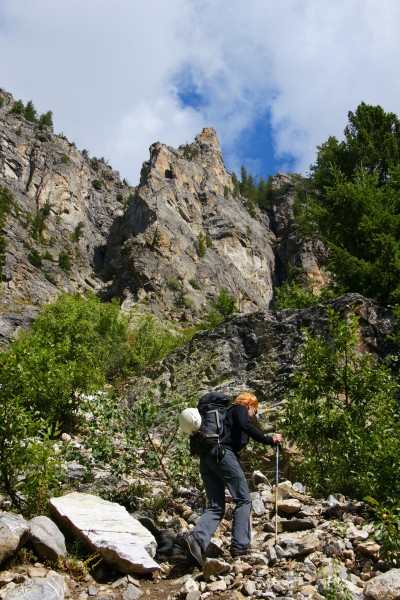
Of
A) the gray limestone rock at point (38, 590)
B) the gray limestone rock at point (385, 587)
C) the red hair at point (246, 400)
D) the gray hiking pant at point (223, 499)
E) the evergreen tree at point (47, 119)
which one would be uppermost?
the evergreen tree at point (47, 119)

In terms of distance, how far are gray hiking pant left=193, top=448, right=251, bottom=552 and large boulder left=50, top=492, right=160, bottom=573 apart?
22.7 inches

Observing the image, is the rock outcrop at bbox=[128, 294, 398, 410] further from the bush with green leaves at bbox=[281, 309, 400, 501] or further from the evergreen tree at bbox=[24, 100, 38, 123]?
the evergreen tree at bbox=[24, 100, 38, 123]

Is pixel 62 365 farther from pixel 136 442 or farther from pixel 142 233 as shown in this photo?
pixel 142 233

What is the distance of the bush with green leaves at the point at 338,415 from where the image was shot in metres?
6.62

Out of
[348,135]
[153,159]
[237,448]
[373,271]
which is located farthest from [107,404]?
[153,159]

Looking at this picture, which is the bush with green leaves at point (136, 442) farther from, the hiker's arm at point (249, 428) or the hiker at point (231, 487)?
the hiker's arm at point (249, 428)

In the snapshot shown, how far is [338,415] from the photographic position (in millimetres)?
7379

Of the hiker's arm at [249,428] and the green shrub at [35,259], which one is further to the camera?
the green shrub at [35,259]

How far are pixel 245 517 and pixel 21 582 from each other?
2.33 m

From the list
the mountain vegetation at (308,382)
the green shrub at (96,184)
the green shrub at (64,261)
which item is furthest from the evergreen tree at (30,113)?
the mountain vegetation at (308,382)

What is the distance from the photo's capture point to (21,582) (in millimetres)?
4457

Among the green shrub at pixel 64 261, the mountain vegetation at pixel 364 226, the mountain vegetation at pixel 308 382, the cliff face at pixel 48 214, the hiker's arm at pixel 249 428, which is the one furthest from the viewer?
the green shrub at pixel 64 261

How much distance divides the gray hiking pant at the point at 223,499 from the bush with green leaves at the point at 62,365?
2.12m

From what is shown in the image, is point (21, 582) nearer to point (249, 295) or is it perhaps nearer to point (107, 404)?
point (107, 404)
